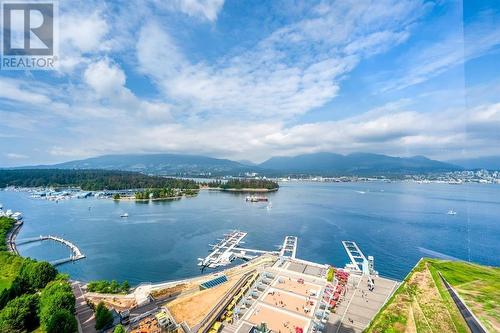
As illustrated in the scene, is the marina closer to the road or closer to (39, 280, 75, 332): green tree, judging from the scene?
the road

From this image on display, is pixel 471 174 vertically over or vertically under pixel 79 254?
over

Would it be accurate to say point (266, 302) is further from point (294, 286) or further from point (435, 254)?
point (435, 254)

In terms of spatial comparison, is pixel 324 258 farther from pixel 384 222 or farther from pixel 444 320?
pixel 384 222

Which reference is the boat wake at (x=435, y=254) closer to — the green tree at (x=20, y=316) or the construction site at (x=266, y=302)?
the construction site at (x=266, y=302)

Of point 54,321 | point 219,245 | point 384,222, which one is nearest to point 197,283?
point 54,321

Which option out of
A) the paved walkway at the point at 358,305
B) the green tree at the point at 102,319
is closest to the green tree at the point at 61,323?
the green tree at the point at 102,319

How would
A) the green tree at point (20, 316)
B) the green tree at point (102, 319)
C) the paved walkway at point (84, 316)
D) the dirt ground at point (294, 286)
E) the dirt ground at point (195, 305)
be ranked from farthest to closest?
the dirt ground at point (294, 286), the dirt ground at point (195, 305), the paved walkway at point (84, 316), the green tree at point (102, 319), the green tree at point (20, 316)
